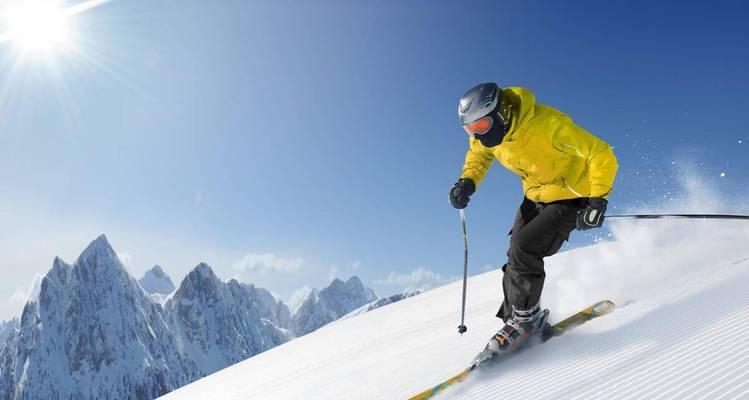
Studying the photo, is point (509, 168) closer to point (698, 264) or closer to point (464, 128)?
point (464, 128)

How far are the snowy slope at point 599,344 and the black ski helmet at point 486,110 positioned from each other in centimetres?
170

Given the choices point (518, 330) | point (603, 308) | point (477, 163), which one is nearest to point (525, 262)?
point (518, 330)

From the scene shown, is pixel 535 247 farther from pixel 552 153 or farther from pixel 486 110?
pixel 486 110

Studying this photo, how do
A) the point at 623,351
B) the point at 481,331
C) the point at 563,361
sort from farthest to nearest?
the point at 481,331
the point at 563,361
the point at 623,351

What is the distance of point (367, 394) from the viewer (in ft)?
14.5

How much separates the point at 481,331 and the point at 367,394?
191cm

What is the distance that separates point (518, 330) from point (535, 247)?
68 centimetres

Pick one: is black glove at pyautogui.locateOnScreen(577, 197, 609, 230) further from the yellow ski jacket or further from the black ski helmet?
the black ski helmet

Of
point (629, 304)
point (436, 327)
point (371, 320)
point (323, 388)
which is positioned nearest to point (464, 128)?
point (629, 304)

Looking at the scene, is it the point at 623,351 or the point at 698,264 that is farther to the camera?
the point at 698,264

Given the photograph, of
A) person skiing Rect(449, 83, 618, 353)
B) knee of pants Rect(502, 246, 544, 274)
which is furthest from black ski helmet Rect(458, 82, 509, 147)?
knee of pants Rect(502, 246, 544, 274)

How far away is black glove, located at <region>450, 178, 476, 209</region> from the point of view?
489cm

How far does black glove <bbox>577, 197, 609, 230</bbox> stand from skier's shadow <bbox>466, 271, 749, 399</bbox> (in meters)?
0.78

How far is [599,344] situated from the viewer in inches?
139
